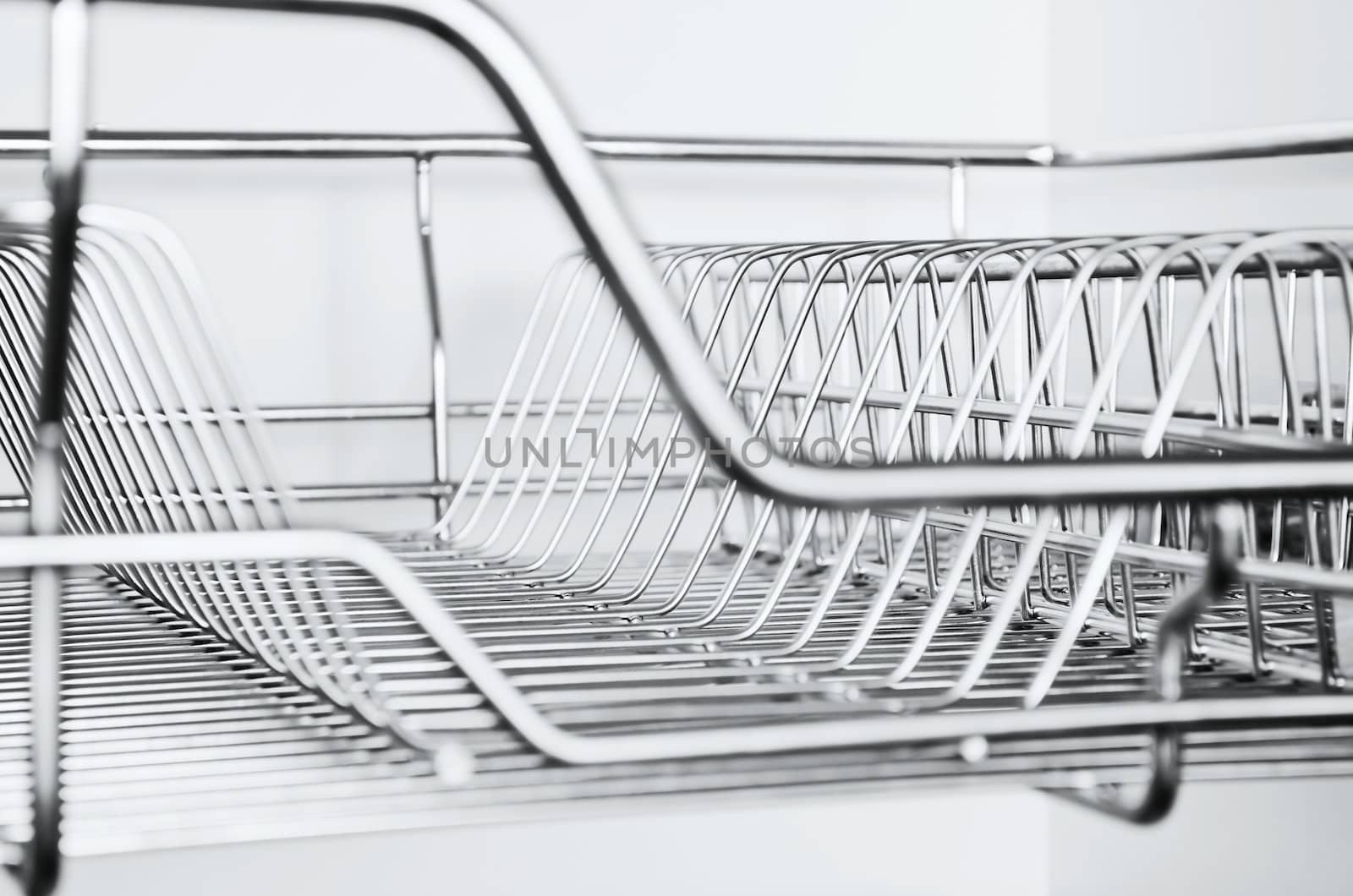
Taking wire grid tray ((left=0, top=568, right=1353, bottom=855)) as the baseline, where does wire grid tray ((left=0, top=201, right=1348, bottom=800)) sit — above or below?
above

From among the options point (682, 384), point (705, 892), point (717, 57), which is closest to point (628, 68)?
point (717, 57)

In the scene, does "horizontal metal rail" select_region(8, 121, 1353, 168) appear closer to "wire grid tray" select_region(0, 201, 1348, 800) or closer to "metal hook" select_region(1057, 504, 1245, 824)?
"wire grid tray" select_region(0, 201, 1348, 800)

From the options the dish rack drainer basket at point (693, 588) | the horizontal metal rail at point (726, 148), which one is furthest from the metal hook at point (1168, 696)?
the horizontal metal rail at point (726, 148)

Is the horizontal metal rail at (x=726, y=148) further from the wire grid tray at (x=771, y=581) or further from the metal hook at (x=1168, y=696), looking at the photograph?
the metal hook at (x=1168, y=696)

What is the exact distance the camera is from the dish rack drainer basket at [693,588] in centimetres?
57

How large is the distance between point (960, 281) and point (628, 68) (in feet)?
4.02

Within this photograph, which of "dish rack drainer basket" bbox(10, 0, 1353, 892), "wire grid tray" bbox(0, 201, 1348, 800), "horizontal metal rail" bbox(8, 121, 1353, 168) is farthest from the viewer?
"horizontal metal rail" bbox(8, 121, 1353, 168)

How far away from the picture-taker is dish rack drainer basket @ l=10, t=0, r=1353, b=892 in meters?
0.57

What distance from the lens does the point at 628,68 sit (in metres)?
2.12

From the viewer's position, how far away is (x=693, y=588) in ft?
4.27

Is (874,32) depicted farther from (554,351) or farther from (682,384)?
(682,384)

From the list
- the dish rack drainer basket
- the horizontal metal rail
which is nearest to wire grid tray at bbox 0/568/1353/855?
the dish rack drainer basket

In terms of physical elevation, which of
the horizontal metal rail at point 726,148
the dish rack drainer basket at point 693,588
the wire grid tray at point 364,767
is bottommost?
the wire grid tray at point 364,767

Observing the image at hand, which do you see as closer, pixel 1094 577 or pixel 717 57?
pixel 1094 577
